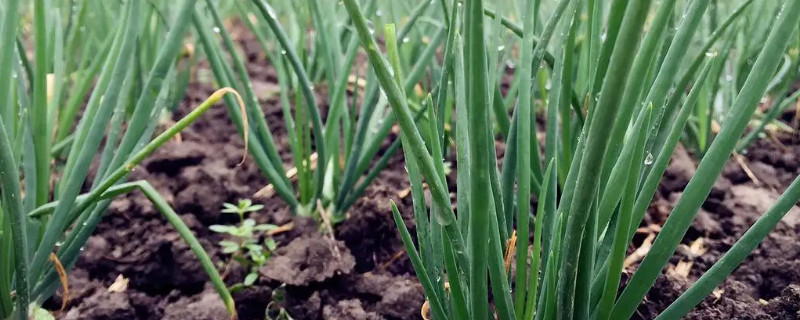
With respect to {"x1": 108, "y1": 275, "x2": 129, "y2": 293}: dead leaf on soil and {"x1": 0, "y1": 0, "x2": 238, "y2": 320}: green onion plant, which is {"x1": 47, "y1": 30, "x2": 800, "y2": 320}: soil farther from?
{"x1": 0, "y1": 0, "x2": 238, "y2": 320}: green onion plant

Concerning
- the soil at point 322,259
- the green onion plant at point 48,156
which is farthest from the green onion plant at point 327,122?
the green onion plant at point 48,156

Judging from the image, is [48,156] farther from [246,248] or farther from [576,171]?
Answer: [576,171]

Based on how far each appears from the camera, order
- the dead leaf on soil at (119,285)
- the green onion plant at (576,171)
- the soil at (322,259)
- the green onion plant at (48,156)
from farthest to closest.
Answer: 1. the dead leaf on soil at (119,285)
2. the soil at (322,259)
3. the green onion plant at (48,156)
4. the green onion plant at (576,171)

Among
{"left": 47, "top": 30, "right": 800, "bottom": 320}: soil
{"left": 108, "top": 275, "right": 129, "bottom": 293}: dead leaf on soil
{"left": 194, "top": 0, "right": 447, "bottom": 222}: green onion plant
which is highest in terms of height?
{"left": 194, "top": 0, "right": 447, "bottom": 222}: green onion plant

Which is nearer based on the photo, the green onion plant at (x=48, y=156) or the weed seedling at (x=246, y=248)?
the green onion plant at (x=48, y=156)

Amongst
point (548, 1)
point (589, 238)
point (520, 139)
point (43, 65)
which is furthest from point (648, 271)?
point (548, 1)

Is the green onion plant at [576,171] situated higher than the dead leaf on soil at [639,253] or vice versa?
the green onion plant at [576,171]

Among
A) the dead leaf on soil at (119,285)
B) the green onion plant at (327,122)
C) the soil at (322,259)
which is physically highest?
the green onion plant at (327,122)

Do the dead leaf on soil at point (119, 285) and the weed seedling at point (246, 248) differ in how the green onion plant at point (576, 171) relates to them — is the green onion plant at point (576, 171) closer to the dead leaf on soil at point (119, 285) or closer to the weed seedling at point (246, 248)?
the weed seedling at point (246, 248)

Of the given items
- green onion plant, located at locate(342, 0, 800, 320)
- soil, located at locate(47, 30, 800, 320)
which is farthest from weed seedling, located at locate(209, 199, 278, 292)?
green onion plant, located at locate(342, 0, 800, 320)
